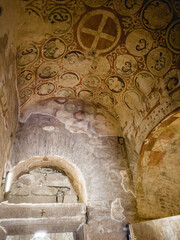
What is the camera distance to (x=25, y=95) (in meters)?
4.04

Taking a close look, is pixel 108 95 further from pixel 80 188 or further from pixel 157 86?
pixel 80 188

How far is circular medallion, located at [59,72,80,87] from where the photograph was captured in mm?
4168

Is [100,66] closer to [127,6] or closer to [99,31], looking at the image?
[99,31]

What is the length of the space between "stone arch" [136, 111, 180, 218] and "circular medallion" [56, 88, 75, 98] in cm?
227

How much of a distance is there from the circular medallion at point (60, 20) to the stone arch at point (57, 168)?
2551 millimetres

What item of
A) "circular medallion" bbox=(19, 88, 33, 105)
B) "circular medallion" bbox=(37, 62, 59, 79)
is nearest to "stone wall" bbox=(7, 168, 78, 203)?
"circular medallion" bbox=(19, 88, 33, 105)

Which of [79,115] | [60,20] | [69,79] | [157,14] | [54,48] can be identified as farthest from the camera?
[79,115]

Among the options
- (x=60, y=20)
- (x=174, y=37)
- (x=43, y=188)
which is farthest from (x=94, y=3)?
(x=43, y=188)

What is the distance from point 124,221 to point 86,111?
2698mm

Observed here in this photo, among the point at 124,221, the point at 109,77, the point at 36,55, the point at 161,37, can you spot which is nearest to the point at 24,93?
the point at 36,55

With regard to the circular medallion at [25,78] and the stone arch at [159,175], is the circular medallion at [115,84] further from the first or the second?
the circular medallion at [25,78]

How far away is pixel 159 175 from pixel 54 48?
367cm

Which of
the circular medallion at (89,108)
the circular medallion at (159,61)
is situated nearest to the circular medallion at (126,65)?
the circular medallion at (159,61)

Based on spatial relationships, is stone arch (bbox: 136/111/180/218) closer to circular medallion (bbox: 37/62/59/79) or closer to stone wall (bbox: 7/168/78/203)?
stone wall (bbox: 7/168/78/203)
